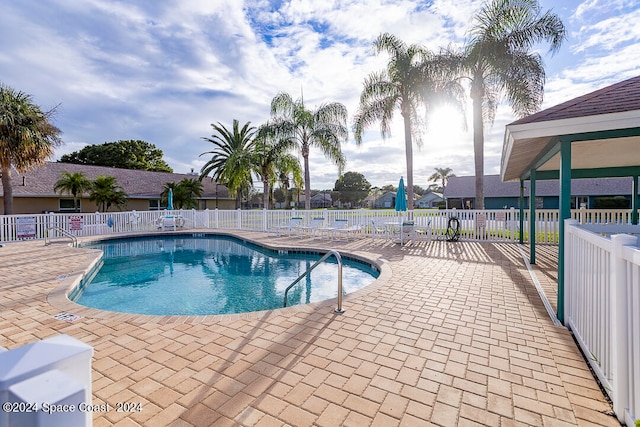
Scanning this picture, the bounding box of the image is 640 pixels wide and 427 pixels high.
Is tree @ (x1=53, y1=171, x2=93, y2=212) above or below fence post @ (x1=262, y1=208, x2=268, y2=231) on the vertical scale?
above

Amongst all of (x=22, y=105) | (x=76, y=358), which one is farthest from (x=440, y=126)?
(x=22, y=105)

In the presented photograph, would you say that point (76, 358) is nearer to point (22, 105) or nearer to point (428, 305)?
point (428, 305)

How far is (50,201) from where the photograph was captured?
20.9 meters

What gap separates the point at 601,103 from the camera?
3.55 metres

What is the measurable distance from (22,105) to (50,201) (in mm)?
9161

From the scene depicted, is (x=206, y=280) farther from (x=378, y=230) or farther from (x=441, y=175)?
(x=441, y=175)

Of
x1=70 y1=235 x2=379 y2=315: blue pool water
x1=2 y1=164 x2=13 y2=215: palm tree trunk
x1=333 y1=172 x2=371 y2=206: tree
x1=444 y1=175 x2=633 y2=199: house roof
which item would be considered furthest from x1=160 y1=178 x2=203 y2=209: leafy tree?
x1=333 y1=172 x2=371 y2=206: tree

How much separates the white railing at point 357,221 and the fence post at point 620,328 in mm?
9202

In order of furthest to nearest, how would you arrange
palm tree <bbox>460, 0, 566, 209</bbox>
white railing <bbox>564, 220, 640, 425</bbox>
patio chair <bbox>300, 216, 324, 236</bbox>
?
1. patio chair <bbox>300, 216, 324, 236</bbox>
2. palm tree <bbox>460, 0, 566, 209</bbox>
3. white railing <bbox>564, 220, 640, 425</bbox>

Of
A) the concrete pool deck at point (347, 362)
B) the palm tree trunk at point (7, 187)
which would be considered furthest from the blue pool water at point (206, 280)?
the palm tree trunk at point (7, 187)

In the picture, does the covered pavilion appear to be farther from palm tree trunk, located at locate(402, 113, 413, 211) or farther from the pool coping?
palm tree trunk, located at locate(402, 113, 413, 211)

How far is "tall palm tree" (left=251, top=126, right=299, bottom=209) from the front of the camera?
18562 mm

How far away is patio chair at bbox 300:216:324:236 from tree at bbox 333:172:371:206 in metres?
46.9

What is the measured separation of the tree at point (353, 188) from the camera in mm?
Result: 60406
